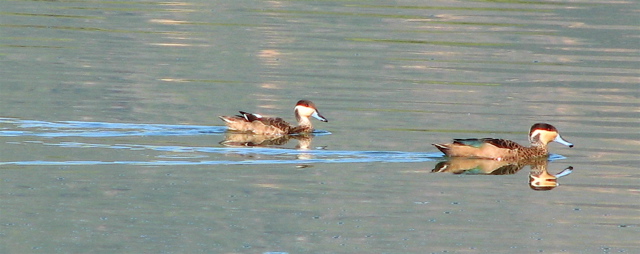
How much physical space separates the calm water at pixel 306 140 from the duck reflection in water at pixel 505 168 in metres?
0.16

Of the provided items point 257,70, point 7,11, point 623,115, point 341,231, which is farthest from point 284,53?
point 341,231

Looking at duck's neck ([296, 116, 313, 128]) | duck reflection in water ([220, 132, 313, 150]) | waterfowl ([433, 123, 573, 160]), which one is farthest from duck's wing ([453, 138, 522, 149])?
duck's neck ([296, 116, 313, 128])

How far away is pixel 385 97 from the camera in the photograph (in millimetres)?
19438

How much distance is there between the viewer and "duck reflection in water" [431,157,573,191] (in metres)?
13.5

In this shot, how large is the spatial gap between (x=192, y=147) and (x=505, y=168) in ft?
11.4

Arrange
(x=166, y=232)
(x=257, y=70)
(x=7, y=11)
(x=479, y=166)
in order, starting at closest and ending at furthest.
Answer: (x=166, y=232), (x=479, y=166), (x=257, y=70), (x=7, y=11)

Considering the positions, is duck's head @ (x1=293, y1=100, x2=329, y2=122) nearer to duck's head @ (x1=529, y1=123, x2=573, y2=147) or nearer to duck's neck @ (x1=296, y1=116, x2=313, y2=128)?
duck's neck @ (x1=296, y1=116, x2=313, y2=128)

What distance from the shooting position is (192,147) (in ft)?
47.6

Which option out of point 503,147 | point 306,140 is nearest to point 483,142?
point 503,147

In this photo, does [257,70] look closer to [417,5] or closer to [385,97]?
[385,97]

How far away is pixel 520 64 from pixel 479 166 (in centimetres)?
1076

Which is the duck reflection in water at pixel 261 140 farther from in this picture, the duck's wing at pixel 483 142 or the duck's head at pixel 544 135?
the duck's head at pixel 544 135

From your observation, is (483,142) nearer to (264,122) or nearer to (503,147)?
(503,147)

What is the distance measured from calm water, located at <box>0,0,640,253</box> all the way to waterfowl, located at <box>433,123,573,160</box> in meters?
0.31
